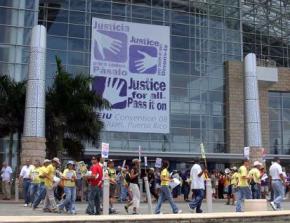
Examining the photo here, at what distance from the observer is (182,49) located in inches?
1699

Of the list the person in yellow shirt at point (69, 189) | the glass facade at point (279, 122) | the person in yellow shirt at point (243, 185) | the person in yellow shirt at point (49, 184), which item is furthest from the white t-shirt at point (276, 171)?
the glass facade at point (279, 122)

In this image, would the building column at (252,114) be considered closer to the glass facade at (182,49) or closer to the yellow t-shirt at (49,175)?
the glass facade at (182,49)

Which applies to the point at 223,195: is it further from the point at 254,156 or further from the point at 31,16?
the point at 31,16

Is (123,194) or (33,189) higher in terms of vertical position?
(33,189)

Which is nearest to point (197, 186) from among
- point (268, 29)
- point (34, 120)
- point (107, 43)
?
point (34, 120)

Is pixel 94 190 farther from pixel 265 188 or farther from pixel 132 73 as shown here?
pixel 132 73

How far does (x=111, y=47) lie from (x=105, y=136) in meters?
6.19

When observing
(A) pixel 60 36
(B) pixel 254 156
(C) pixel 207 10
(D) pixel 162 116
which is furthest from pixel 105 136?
(C) pixel 207 10

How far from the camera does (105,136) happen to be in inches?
1534

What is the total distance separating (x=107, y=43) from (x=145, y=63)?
3.09 metres

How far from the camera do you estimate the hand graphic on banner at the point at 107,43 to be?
128ft

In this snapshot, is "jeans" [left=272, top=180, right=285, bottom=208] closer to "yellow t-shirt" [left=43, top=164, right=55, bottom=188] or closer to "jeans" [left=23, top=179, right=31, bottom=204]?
"yellow t-shirt" [left=43, top=164, right=55, bottom=188]

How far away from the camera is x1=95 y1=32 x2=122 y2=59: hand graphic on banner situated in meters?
39.1

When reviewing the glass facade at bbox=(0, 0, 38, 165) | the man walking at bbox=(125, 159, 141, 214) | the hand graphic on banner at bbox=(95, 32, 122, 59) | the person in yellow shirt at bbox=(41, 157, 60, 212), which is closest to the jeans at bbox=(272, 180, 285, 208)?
the man walking at bbox=(125, 159, 141, 214)
